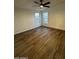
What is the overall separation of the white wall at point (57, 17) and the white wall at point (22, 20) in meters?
2.34

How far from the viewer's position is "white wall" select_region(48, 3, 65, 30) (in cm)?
855

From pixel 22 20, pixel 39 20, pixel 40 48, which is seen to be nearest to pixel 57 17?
pixel 39 20

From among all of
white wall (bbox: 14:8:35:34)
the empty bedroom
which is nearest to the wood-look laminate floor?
the empty bedroom

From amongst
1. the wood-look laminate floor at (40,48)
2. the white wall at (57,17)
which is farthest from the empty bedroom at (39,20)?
the wood-look laminate floor at (40,48)

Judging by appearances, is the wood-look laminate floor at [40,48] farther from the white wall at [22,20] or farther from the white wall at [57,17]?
the white wall at [57,17]

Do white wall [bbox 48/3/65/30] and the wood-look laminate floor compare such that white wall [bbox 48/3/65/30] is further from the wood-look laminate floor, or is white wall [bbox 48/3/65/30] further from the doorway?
the wood-look laminate floor

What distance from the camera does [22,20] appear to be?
25.1ft

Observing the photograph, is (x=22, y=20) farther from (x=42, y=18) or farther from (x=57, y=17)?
(x=42, y=18)

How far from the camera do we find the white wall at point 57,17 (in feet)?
28.1

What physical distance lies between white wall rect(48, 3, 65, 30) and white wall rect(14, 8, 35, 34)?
7.69 feet
